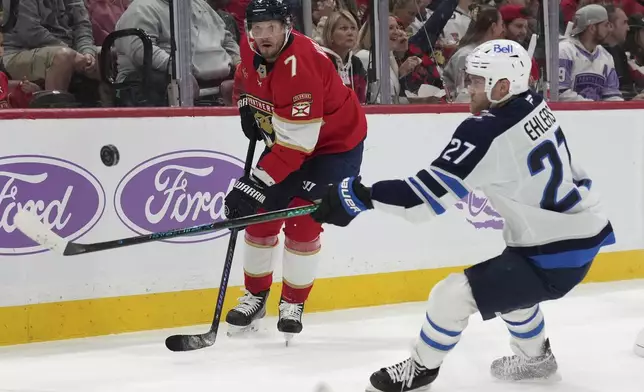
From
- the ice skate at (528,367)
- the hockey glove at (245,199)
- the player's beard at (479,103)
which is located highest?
the player's beard at (479,103)

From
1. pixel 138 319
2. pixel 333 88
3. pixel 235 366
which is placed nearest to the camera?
pixel 235 366

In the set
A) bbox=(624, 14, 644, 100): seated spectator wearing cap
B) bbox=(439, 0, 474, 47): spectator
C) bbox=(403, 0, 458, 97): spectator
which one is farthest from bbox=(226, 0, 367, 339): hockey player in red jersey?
bbox=(624, 14, 644, 100): seated spectator wearing cap

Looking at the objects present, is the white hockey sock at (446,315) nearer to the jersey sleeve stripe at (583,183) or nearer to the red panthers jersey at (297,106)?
the jersey sleeve stripe at (583,183)

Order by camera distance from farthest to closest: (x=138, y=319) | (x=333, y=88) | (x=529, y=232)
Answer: (x=138, y=319), (x=333, y=88), (x=529, y=232)

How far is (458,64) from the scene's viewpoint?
171 inches

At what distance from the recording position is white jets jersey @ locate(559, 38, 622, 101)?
15.5 feet

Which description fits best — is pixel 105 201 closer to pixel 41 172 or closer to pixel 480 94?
pixel 41 172

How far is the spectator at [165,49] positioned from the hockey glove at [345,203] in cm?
136

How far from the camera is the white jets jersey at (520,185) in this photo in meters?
2.44

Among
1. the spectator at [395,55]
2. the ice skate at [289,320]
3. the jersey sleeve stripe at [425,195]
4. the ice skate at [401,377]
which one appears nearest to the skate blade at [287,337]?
the ice skate at [289,320]

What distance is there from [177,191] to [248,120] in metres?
0.44

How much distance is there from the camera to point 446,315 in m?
2.55

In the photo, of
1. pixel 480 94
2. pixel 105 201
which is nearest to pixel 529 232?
pixel 480 94

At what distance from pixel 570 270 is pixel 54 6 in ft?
7.05
